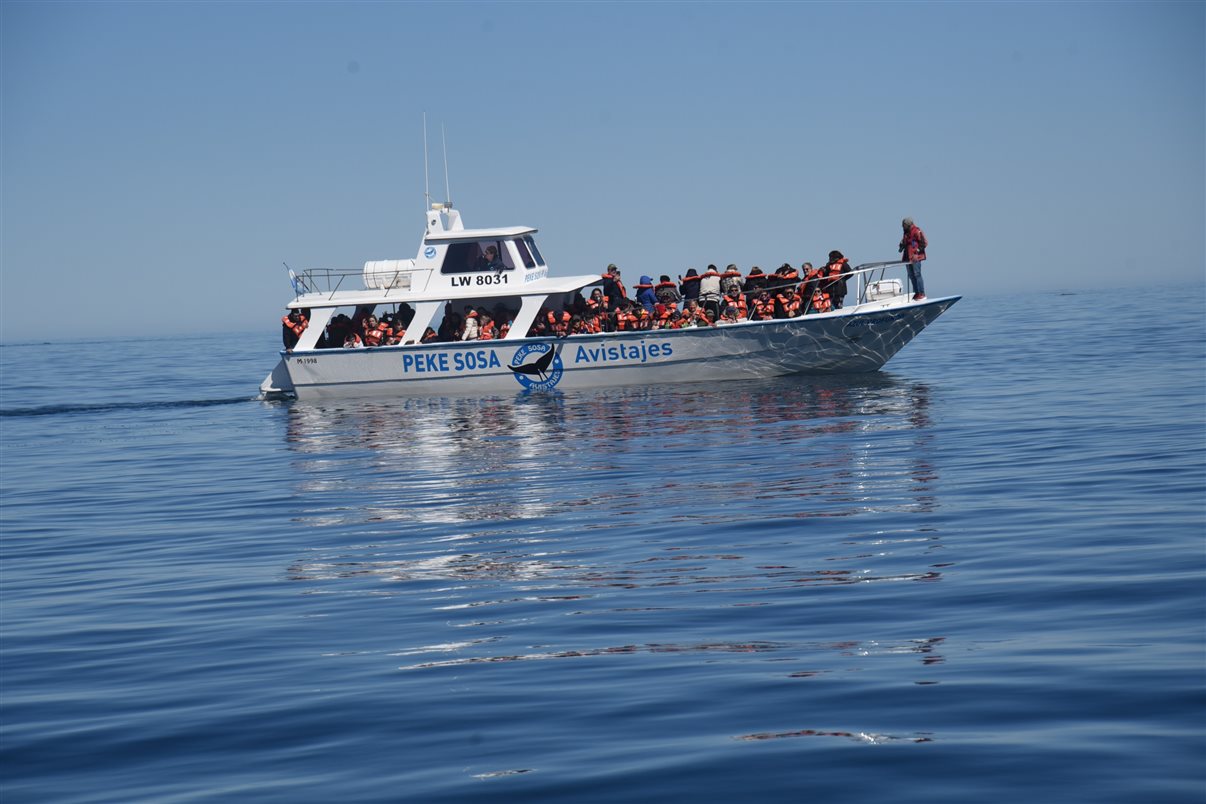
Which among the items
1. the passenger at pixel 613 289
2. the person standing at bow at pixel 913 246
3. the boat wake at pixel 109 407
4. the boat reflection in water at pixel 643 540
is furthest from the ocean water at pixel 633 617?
the boat wake at pixel 109 407

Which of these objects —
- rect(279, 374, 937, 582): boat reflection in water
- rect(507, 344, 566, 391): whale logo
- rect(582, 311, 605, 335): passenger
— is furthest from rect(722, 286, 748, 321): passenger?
rect(507, 344, 566, 391): whale logo

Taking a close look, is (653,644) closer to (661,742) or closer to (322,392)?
(661,742)

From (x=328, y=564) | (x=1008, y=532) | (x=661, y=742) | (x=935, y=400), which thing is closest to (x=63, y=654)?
(x=328, y=564)

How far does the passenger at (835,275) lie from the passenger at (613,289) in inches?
204

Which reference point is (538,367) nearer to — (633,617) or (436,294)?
(436,294)

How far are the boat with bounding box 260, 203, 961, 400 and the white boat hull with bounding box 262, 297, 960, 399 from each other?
3 cm

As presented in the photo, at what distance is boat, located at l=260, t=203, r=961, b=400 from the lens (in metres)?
31.1

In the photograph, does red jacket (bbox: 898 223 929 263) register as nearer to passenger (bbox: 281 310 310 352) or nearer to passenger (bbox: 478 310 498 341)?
passenger (bbox: 478 310 498 341)

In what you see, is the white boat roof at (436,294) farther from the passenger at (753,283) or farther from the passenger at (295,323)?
the passenger at (753,283)

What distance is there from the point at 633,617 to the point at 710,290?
22395 mm

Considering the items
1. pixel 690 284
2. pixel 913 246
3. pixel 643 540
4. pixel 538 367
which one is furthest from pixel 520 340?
pixel 643 540

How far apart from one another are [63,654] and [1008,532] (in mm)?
8677

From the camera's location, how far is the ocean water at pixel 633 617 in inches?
265

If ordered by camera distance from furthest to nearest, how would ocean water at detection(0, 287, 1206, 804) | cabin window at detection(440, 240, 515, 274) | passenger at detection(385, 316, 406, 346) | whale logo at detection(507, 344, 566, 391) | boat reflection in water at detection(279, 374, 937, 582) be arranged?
cabin window at detection(440, 240, 515, 274) < passenger at detection(385, 316, 406, 346) < whale logo at detection(507, 344, 566, 391) < boat reflection in water at detection(279, 374, 937, 582) < ocean water at detection(0, 287, 1206, 804)
